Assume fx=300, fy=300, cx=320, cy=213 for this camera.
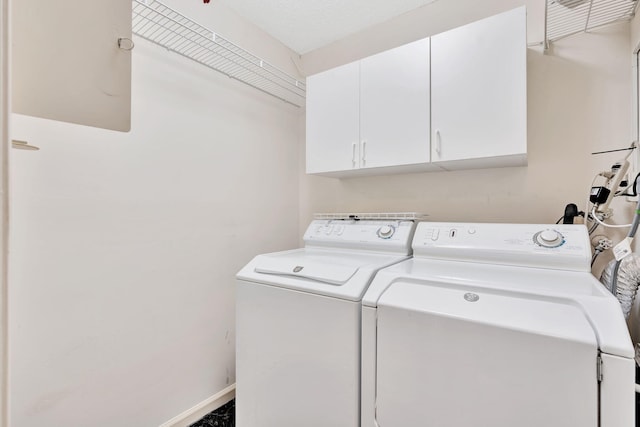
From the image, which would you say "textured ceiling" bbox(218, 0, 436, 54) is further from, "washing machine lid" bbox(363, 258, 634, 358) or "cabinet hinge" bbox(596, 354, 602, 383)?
"cabinet hinge" bbox(596, 354, 602, 383)

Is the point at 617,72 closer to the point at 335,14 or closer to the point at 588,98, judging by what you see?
the point at 588,98

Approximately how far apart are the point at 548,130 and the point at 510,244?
0.74m

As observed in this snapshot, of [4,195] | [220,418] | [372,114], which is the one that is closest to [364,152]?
[372,114]

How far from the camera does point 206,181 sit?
5.92 ft

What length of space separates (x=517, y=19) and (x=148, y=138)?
1.82m

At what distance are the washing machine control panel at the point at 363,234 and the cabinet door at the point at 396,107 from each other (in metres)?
0.34

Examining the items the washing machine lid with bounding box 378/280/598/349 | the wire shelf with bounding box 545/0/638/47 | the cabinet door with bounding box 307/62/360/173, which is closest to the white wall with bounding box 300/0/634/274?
the wire shelf with bounding box 545/0/638/47

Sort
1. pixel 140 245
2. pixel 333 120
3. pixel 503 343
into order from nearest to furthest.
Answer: pixel 503 343 < pixel 140 245 < pixel 333 120

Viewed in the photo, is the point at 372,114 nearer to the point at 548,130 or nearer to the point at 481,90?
the point at 481,90

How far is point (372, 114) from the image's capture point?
5.58ft

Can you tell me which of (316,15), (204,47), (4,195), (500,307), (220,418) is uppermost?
(316,15)

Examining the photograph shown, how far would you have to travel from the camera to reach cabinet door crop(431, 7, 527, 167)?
51.5 inches

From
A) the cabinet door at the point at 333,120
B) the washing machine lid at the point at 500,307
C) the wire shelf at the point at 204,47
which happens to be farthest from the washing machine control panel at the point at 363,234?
the wire shelf at the point at 204,47

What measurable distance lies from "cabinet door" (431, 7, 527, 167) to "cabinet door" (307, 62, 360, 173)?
455mm
